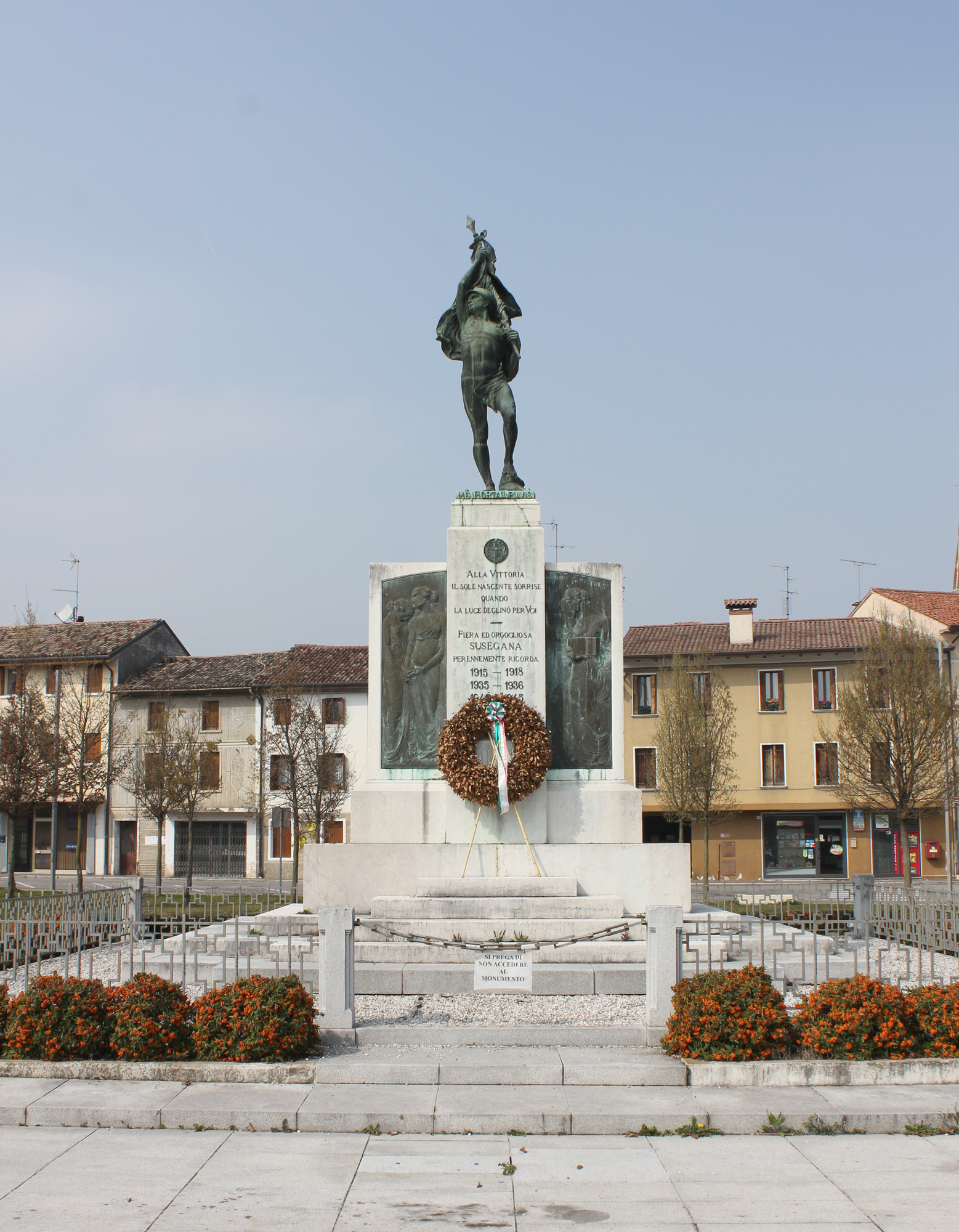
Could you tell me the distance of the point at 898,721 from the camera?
31.8m

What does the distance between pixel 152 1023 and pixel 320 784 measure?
28.1 meters

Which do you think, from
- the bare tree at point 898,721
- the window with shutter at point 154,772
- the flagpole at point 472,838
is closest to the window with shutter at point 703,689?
the bare tree at point 898,721

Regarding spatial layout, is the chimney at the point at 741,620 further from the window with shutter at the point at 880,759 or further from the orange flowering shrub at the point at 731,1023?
the orange flowering shrub at the point at 731,1023

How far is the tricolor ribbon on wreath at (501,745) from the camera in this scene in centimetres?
1619

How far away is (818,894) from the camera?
34.8 metres

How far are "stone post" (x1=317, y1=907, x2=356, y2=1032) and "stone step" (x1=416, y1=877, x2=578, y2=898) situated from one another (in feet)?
17.0

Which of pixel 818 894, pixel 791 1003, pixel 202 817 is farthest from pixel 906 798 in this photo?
pixel 202 817

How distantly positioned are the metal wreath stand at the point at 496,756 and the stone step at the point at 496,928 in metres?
1.90

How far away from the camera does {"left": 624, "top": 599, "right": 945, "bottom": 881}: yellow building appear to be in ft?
150

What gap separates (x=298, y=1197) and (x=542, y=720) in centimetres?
1031

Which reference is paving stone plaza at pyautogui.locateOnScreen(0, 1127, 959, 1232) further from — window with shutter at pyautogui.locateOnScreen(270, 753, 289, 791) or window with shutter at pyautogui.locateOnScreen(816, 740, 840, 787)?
window with shutter at pyautogui.locateOnScreen(816, 740, 840, 787)

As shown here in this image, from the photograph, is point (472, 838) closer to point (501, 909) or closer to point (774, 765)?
point (501, 909)

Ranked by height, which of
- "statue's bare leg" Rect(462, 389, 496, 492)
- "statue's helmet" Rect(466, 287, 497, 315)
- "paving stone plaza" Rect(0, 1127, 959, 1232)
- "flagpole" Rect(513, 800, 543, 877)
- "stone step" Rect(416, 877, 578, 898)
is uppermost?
"statue's helmet" Rect(466, 287, 497, 315)

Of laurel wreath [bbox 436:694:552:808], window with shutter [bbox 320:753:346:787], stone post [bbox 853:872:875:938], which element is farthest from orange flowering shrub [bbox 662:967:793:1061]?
window with shutter [bbox 320:753:346:787]
